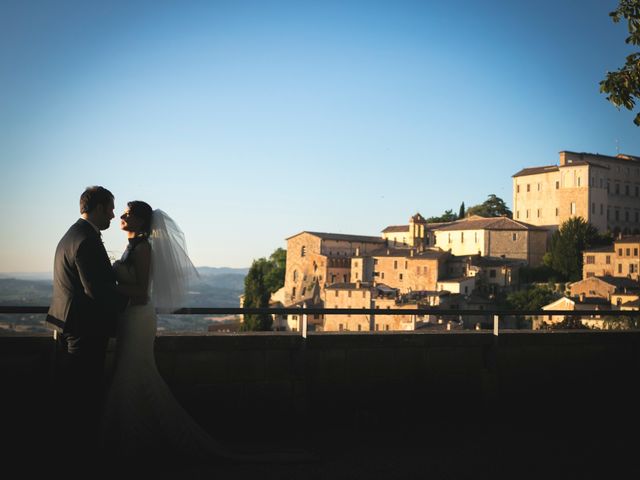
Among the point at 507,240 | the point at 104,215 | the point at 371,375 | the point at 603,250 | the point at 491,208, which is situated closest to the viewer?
the point at 104,215

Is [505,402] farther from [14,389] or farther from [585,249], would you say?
[585,249]

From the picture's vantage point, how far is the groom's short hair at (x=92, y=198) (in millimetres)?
4551

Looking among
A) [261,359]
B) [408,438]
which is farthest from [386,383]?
[261,359]

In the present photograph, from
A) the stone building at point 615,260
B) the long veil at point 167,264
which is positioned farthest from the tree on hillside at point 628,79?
the stone building at point 615,260

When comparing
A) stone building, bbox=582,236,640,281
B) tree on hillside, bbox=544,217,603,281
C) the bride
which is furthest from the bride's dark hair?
tree on hillside, bbox=544,217,603,281

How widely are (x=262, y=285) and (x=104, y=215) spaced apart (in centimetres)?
9113

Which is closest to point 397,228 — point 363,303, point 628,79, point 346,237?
point 346,237

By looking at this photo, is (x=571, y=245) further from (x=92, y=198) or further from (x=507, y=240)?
(x=92, y=198)

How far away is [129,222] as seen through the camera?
4918 mm

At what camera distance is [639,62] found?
8.64 metres

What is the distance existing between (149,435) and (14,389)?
1.31 metres

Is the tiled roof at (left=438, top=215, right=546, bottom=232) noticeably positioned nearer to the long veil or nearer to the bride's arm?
the long veil

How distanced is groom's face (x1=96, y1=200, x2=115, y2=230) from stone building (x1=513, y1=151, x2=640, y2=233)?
307 feet

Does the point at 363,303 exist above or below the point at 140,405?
below
